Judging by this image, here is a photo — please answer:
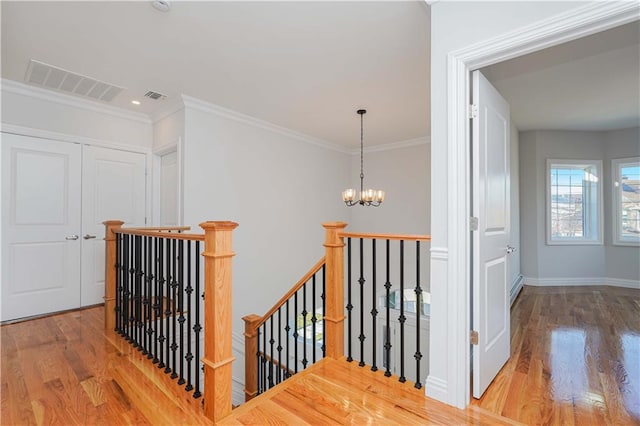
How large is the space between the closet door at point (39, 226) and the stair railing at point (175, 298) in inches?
42.6

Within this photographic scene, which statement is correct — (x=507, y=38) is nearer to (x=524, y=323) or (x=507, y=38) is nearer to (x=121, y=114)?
(x=524, y=323)

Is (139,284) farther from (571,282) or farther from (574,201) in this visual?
(574,201)

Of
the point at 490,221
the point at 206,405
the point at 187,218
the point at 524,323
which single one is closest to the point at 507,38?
the point at 490,221

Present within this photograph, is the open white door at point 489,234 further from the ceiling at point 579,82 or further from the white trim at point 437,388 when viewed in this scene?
the ceiling at point 579,82

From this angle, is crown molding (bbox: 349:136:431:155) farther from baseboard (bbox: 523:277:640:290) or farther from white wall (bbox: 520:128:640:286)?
baseboard (bbox: 523:277:640:290)

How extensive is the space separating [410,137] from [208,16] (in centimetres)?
401

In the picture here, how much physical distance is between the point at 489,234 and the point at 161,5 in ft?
8.97

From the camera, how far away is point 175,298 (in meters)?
2.23

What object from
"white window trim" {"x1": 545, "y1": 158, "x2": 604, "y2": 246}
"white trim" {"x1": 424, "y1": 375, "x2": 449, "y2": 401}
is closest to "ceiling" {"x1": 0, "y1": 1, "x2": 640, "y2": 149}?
"white window trim" {"x1": 545, "y1": 158, "x2": 604, "y2": 246}

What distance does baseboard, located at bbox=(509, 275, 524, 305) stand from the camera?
4255mm

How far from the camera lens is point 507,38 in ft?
5.44

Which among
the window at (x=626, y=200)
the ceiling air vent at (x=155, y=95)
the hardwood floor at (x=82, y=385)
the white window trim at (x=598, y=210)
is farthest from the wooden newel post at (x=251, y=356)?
the window at (x=626, y=200)

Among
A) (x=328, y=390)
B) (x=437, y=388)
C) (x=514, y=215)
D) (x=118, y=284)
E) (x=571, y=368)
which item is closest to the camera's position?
(x=437, y=388)

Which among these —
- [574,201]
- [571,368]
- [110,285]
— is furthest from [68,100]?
[574,201]
